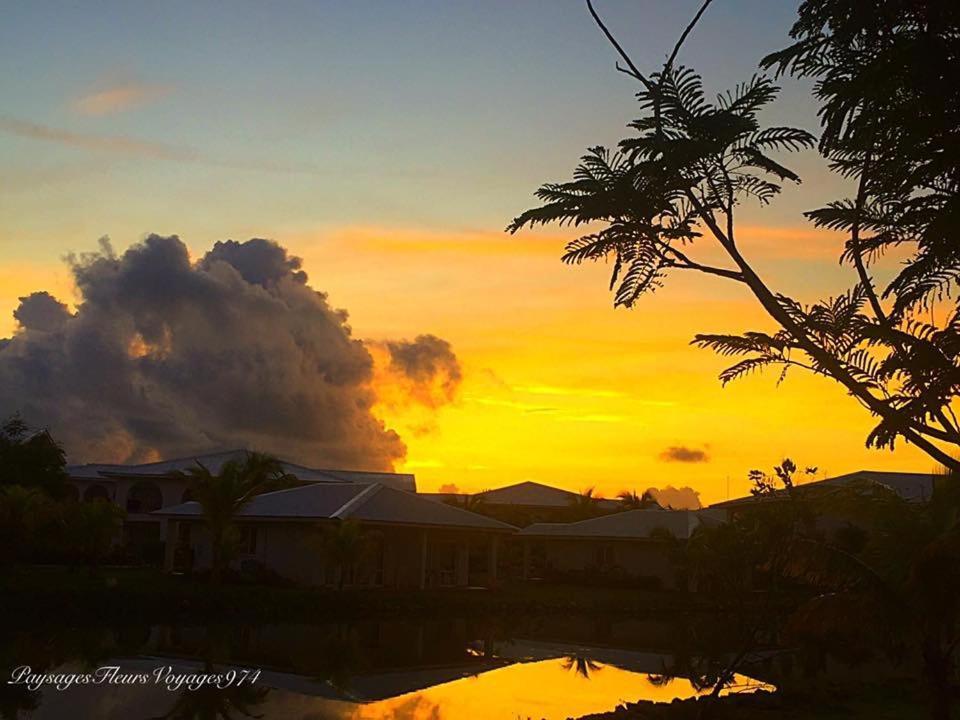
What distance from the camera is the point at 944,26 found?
249 inches

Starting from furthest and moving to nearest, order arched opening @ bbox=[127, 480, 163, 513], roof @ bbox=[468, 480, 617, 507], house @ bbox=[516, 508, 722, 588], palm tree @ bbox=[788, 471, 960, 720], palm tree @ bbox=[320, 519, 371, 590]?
roof @ bbox=[468, 480, 617, 507] < arched opening @ bbox=[127, 480, 163, 513] < house @ bbox=[516, 508, 722, 588] < palm tree @ bbox=[320, 519, 371, 590] < palm tree @ bbox=[788, 471, 960, 720]

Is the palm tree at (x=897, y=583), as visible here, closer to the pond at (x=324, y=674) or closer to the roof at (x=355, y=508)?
the pond at (x=324, y=674)

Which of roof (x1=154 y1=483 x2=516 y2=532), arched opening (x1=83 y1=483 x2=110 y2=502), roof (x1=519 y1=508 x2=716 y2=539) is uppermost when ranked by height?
arched opening (x1=83 y1=483 x2=110 y2=502)

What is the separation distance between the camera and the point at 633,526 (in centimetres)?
4850

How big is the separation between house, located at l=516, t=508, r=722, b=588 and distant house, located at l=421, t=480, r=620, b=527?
12.4 meters

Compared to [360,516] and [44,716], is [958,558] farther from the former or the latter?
[360,516]

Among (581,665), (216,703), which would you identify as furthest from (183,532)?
(216,703)

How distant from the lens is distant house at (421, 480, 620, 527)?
6800 centimetres

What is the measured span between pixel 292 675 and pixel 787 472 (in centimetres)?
934

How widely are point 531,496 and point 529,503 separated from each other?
2.46m

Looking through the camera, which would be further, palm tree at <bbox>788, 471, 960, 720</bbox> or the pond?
the pond

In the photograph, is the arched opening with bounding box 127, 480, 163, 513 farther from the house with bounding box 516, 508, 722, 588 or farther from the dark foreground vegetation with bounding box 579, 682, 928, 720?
the dark foreground vegetation with bounding box 579, 682, 928, 720

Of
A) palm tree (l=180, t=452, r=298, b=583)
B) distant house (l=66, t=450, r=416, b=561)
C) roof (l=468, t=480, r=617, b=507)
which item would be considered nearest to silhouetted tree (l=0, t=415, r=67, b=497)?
distant house (l=66, t=450, r=416, b=561)

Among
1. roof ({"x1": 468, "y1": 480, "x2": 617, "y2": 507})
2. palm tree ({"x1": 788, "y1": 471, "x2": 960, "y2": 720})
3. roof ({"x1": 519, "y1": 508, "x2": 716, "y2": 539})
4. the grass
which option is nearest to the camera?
palm tree ({"x1": 788, "y1": 471, "x2": 960, "y2": 720})
